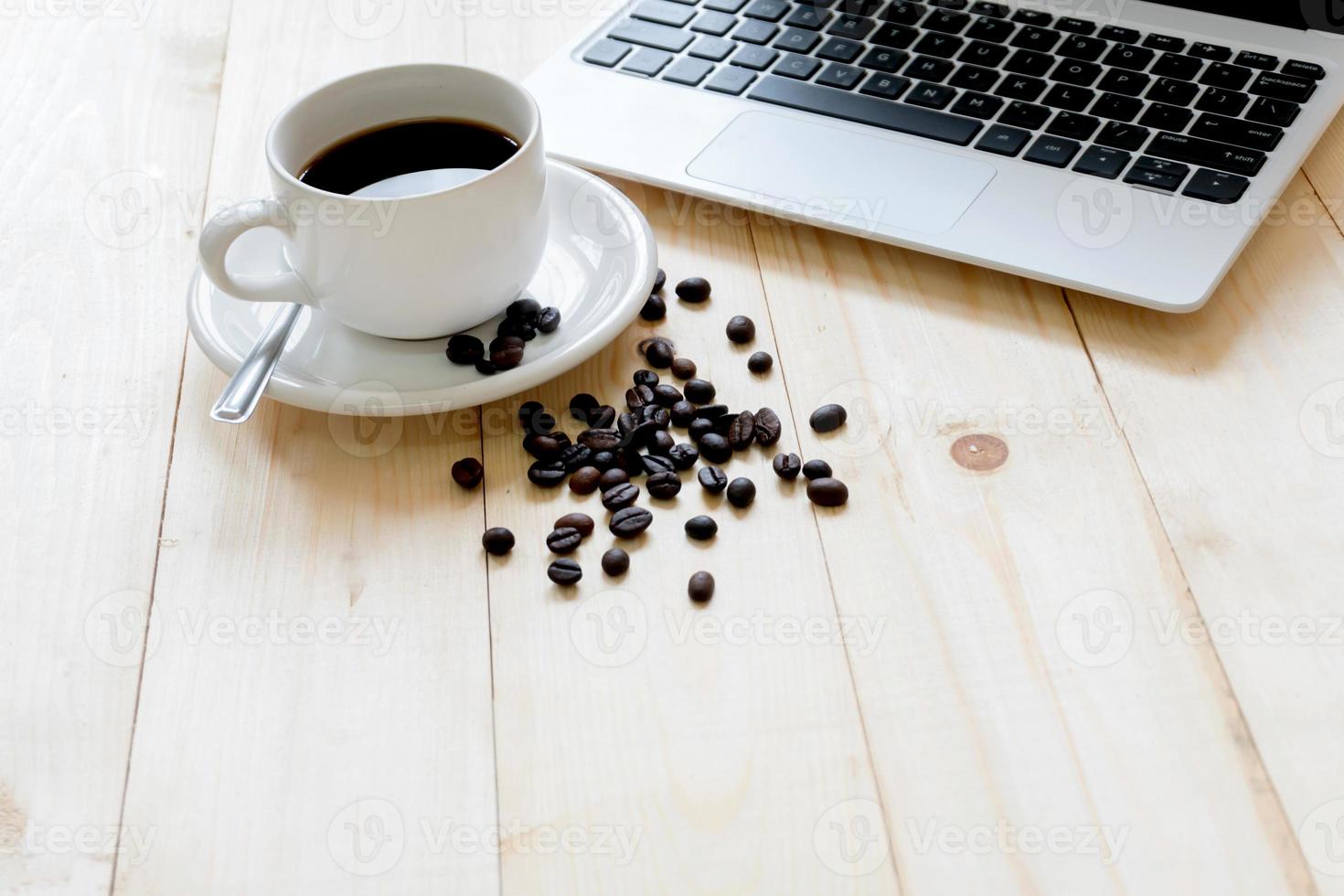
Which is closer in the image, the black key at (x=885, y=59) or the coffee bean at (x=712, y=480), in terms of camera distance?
the coffee bean at (x=712, y=480)

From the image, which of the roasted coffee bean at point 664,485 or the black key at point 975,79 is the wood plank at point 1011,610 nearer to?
the roasted coffee bean at point 664,485

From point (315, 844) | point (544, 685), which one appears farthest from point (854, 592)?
point (315, 844)

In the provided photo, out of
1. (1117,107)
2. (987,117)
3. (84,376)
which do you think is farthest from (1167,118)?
(84,376)

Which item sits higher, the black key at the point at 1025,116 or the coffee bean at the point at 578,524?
the black key at the point at 1025,116

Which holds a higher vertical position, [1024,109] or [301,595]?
[1024,109]

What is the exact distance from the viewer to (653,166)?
3.62 feet

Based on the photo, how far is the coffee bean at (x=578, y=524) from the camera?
0.83 metres

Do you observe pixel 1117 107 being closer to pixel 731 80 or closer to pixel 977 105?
pixel 977 105

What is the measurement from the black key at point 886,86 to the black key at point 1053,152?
14 cm

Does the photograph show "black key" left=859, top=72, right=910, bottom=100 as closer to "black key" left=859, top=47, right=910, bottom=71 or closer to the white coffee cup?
"black key" left=859, top=47, right=910, bottom=71

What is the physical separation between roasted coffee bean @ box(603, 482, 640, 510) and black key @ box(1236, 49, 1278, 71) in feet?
2.27

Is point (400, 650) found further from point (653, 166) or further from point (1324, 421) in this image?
point (1324, 421)

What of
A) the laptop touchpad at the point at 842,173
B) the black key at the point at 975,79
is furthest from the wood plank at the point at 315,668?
the black key at the point at 975,79

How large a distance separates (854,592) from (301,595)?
35 cm
